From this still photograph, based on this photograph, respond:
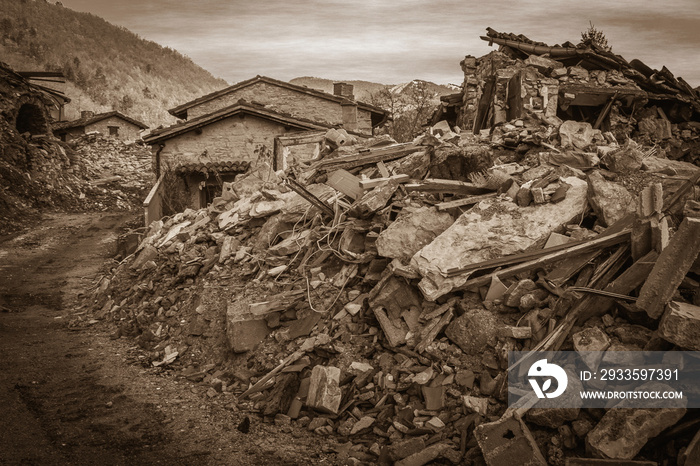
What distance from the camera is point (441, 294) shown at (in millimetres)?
5891

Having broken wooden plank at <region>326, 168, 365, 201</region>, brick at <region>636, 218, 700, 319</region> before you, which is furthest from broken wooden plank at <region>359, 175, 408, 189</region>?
brick at <region>636, 218, 700, 319</region>

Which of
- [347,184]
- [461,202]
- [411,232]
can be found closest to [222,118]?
[347,184]

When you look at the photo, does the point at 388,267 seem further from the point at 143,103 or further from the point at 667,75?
the point at 143,103

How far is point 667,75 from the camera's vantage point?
12.1m

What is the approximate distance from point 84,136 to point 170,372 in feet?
92.7

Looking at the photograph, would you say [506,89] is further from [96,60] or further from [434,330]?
[96,60]

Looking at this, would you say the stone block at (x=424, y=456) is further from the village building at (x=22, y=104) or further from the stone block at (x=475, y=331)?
the village building at (x=22, y=104)

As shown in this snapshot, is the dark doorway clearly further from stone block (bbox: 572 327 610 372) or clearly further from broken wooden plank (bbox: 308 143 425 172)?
stone block (bbox: 572 327 610 372)

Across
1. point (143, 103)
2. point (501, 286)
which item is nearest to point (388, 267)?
point (501, 286)

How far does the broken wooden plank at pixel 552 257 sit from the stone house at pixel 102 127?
31890mm

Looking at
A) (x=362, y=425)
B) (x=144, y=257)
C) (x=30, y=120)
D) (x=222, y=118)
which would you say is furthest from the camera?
(x=30, y=120)

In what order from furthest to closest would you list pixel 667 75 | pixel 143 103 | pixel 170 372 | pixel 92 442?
1. pixel 143 103
2. pixel 667 75
3. pixel 170 372
4. pixel 92 442

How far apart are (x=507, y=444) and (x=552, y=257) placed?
2075mm
